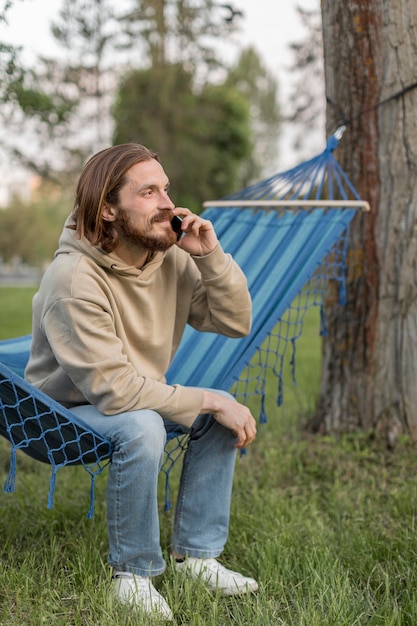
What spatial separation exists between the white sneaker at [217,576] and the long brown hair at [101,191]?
83 centimetres

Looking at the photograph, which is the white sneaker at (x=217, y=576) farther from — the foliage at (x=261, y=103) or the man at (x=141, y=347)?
the foliage at (x=261, y=103)

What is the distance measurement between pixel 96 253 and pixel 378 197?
4.81 feet

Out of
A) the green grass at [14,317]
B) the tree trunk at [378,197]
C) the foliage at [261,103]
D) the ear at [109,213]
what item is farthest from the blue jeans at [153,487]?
the foliage at [261,103]

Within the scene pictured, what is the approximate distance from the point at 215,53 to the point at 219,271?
13.4 metres

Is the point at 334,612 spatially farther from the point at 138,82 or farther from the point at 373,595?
the point at 138,82

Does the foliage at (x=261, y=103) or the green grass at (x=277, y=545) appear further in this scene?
the foliage at (x=261, y=103)

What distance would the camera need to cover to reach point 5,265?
36031mm

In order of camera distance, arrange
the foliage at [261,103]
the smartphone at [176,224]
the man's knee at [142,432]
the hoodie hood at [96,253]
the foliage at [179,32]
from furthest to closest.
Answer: the foliage at [261,103] < the foliage at [179,32] < the smartphone at [176,224] < the hoodie hood at [96,253] < the man's knee at [142,432]

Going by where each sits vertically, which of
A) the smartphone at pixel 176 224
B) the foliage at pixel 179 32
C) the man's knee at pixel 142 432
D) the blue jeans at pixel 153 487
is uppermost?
the foliage at pixel 179 32

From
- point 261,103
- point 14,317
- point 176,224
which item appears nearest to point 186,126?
point 14,317

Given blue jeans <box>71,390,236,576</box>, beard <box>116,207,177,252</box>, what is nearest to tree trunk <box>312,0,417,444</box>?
blue jeans <box>71,390,236,576</box>

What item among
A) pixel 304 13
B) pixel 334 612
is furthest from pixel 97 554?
pixel 304 13

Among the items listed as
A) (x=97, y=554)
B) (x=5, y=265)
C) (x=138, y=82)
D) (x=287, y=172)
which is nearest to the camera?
(x=97, y=554)

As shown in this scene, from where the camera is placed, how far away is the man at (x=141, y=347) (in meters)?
1.79
